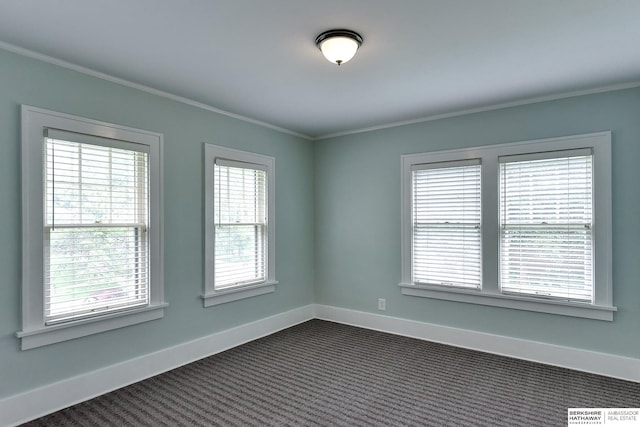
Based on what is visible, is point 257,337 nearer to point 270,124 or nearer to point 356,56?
point 270,124

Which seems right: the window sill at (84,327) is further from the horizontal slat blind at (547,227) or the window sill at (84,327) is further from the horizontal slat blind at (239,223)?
the horizontal slat blind at (547,227)

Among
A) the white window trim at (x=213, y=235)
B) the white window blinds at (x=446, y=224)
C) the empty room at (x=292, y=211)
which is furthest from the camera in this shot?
the white window blinds at (x=446, y=224)

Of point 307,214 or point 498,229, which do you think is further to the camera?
point 307,214

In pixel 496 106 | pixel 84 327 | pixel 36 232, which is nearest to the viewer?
pixel 36 232

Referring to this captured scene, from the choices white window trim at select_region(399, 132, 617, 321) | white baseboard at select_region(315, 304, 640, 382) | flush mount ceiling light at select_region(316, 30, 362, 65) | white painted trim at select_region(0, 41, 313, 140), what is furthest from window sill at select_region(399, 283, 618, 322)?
flush mount ceiling light at select_region(316, 30, 362, 65)

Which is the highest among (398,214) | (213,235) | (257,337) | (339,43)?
(339,43)

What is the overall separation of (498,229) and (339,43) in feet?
8.24

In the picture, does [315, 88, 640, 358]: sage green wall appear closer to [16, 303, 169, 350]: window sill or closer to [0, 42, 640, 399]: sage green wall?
[0, 42, 640, 399]: sage green wall

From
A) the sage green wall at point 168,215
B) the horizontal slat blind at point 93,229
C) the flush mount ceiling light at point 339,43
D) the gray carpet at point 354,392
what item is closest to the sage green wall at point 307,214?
the sage green wall at point 168,215

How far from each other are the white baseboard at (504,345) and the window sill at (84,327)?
244 cm

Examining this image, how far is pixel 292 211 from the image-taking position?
16.0ft

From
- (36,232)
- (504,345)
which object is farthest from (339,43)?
(504,345)

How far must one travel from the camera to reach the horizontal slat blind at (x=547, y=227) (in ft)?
10.9

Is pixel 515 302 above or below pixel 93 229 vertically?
below
